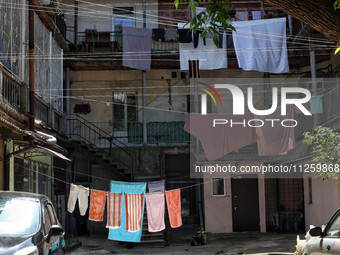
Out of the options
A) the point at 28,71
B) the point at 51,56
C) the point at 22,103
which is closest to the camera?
the point at 22,103

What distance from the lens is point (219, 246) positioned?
47.5 ft

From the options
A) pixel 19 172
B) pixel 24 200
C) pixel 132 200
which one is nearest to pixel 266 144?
pixel 132 200

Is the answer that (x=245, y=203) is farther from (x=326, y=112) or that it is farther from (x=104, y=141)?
(x=104, y=141)

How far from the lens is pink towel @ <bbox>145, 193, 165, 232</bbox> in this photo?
14.3 meters

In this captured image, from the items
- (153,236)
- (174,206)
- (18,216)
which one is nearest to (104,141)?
(153,236)

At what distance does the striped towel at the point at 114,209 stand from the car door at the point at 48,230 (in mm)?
6890

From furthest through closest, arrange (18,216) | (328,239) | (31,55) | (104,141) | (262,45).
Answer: (104,141), (262,45), (31,55), (18,216), (328,239)

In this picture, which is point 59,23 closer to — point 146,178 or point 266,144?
point 146,178

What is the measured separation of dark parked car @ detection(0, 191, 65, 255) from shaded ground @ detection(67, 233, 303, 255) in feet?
24.2

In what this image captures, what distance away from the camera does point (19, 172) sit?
12242mm

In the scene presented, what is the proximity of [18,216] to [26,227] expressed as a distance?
0.28 m

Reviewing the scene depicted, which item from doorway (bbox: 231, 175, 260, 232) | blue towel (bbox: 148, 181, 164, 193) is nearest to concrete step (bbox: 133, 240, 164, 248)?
blue towel (bbox: 148, 181, 164, 193)

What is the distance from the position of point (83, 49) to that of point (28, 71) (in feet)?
23.8

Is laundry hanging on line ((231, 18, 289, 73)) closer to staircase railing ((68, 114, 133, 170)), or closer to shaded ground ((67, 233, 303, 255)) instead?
staircase railing ((68, 114, 133, 170))
